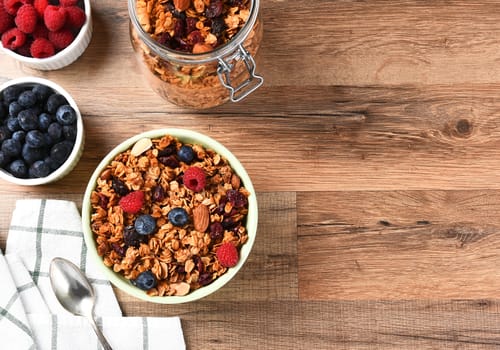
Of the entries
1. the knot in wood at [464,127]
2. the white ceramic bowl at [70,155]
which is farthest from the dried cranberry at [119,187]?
the knot in wood at [464,127]

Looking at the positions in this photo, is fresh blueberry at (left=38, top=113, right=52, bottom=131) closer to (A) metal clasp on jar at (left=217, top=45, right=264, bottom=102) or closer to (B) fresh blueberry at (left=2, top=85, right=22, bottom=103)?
(B) fresh blueberry at (left=2, top=85, right=22, bottom=103)

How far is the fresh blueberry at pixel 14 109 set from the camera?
1.20 metres

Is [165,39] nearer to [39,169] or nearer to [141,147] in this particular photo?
[141,147]

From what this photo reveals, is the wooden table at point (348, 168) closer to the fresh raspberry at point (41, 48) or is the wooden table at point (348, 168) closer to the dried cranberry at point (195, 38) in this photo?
the fresh raspberry at point (41, 48)

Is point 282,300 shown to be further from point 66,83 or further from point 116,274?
point 66,83

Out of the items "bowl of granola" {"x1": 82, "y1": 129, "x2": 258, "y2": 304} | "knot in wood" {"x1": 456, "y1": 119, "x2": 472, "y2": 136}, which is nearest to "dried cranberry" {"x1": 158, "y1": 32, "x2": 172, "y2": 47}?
"bowl of granola" {"x1": 82, "y1": 129, "x2": 258, "y2": 304}

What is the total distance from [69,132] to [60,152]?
0.04m

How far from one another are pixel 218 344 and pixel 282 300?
132 mm

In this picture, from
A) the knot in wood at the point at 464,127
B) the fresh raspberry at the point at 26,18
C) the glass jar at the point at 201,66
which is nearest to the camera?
the glass jar at the point at 201,66

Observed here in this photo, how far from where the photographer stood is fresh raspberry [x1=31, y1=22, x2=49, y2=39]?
1.23m

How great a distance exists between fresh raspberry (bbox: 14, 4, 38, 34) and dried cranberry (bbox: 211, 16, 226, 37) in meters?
0.31

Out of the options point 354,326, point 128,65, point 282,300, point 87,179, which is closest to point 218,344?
point 282,300

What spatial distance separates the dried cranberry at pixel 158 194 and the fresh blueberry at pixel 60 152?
17cm

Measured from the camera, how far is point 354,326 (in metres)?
1.29
